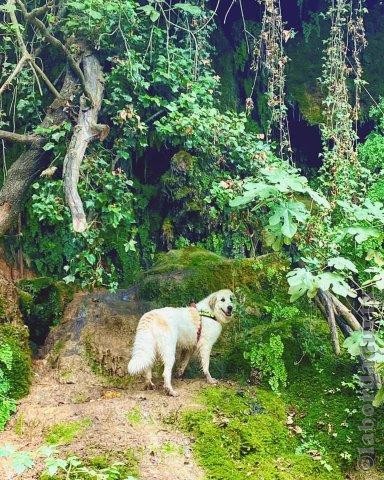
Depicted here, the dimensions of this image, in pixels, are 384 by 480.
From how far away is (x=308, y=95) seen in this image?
11938 mm

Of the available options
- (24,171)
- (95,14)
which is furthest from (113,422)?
(95,14)

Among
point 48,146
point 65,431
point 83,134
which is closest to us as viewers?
point 65,431

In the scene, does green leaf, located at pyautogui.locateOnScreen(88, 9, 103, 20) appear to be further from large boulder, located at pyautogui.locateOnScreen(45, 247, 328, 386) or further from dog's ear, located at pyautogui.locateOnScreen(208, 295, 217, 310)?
dog's ear, located at pyautogui.locateOnScreen(208, 295, 217, 310)

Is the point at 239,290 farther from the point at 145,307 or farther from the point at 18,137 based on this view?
the point at 18,137

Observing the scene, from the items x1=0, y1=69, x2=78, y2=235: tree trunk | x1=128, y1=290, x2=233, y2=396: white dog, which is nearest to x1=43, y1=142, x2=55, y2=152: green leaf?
x1=0, y1=69, x2=78, y2=235: tree trunk

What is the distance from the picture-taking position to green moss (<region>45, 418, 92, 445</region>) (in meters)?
4.96

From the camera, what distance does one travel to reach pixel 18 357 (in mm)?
6000

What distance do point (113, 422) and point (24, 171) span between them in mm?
4063

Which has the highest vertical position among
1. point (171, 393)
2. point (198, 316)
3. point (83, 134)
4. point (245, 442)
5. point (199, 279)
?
point (83, 134)

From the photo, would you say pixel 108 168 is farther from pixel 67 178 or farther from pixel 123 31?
pixel 123 31

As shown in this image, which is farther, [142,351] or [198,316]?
[198,316]

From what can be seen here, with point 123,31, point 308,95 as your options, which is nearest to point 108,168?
point 123,31

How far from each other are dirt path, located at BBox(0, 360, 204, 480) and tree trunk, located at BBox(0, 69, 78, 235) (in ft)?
8.14

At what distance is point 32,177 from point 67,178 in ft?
4.56
